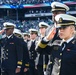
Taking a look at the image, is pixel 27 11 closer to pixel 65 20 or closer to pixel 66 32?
pixel 65 20

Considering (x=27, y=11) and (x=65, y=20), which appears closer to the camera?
(x=65, y=20)

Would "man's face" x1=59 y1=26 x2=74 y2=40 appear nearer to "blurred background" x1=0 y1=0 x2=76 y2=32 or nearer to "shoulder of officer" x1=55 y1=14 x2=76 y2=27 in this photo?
"shoulder of officer" x1=55 y1=14 x2=76 y2=27

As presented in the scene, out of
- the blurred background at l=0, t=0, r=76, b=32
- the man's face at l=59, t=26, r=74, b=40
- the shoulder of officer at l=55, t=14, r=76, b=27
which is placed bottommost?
the blurred background at l=0, t=0, r=76, b=32

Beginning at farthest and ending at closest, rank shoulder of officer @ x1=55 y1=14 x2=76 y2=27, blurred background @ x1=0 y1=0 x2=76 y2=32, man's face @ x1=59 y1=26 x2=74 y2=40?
blurred background @ x1=0 y1=0 x2=76 y2=32 < shoulder of officer @ x1=55 y1=14 x2=76 y2=27 < man's face @ x1=59 y1=26 x2=74 y2=40

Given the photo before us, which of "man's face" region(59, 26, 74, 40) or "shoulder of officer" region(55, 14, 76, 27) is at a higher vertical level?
"shoulder of officer" region(55, 14, 76, 27)

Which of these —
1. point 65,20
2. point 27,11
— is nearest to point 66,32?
point 65,20

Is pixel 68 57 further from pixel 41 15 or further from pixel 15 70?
pixel 41 15

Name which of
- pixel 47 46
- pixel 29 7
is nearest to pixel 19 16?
pixel 29 7

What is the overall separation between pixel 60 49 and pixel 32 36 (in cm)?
549

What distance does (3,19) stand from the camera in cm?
3972

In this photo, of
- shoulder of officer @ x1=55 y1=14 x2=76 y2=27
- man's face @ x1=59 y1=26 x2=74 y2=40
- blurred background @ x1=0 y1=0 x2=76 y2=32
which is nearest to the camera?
man's face @ x1=59 y1=26 x2=74 y2=40

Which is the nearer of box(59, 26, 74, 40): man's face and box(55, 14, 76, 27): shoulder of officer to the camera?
box(59, 26, 74, 40): man's face

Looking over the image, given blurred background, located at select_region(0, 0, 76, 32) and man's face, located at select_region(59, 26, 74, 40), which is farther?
blurred background, located at select_region(0, 0, 76, 32)

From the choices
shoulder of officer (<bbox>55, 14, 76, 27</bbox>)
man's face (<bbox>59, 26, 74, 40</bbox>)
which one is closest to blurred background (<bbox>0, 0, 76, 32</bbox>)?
shoulder of officer (<bbox>55, 14, 76, 27</bbox>)
